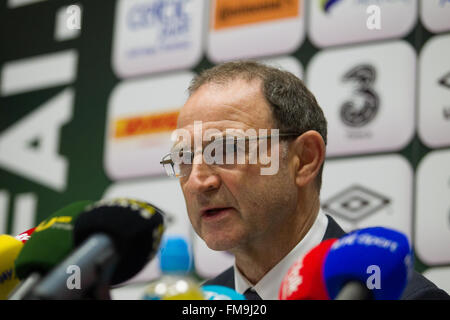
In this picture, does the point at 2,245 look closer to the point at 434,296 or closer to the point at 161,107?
the point at 434,296

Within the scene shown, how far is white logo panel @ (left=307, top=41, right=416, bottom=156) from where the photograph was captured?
2.63 m

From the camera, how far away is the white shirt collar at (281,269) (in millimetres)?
1695

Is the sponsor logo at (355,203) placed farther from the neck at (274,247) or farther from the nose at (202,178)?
the nose at (202,178)

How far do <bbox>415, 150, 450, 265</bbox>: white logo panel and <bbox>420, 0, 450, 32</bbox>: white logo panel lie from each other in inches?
20.1

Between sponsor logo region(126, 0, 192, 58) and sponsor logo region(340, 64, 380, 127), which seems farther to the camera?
sponsor logo region(126, 0, 192, 58)

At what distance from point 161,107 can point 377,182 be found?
3.76ft

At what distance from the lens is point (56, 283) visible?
81 cm

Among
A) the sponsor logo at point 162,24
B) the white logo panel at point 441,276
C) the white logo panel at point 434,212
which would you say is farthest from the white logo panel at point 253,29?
the white logo panel at point 441,276

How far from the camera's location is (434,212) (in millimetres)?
2461

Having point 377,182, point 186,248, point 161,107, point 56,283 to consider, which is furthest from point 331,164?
point 56,283

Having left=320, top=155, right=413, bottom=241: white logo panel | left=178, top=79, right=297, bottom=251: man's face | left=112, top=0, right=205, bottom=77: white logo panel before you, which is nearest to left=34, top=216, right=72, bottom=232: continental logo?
left=178, top=79, right=297, bottom=251: man's face

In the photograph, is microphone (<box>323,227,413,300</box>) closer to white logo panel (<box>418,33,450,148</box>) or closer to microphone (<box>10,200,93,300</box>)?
microphone (<box>10,200,93,300</box>)

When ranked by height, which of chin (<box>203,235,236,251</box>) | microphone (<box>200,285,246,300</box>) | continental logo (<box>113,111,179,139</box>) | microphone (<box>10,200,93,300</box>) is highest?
continental logo (<box>113,111,179,139</box>)

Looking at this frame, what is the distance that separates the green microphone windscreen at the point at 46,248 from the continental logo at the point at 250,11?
2164 millimetres
